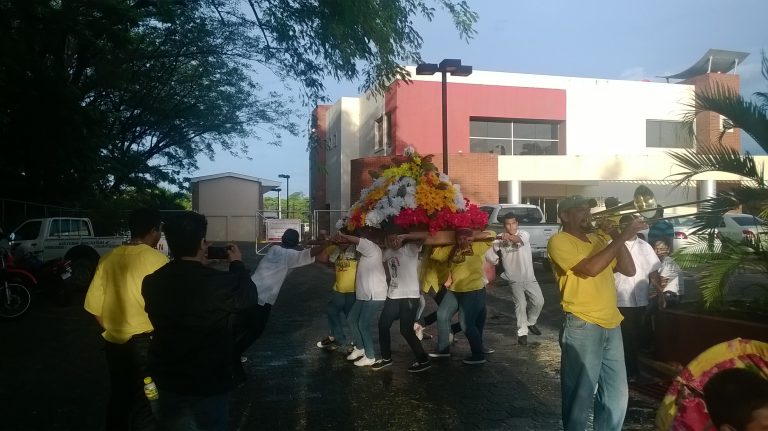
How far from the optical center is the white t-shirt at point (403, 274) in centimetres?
712

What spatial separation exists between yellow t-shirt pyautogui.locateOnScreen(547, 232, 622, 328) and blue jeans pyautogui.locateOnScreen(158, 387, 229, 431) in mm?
2312

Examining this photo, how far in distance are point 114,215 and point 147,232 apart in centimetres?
1973

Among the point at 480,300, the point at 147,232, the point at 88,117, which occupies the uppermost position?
the point at 88,117

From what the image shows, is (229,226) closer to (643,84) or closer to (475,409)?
(643,84)

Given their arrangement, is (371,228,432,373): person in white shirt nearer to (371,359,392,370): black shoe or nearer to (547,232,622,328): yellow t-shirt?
(371,359,392,370): black shoe

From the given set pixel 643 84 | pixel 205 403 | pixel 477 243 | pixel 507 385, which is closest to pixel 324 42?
pixel 477 243

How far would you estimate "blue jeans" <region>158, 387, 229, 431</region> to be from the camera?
9.57 feet

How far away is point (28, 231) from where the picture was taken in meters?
15.1

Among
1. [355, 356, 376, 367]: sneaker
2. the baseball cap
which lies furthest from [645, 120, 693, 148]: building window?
the baseball cap

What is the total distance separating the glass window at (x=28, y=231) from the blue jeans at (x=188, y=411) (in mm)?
13808

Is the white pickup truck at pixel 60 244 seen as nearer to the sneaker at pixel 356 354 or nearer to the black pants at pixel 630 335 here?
the sneaker at pixel 356 354

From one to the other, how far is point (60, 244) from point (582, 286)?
1402 centimetres

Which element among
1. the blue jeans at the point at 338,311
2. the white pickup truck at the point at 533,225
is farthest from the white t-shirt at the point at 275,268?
the white pickup truck at the point at 533,225

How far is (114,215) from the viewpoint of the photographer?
74.1 ft
